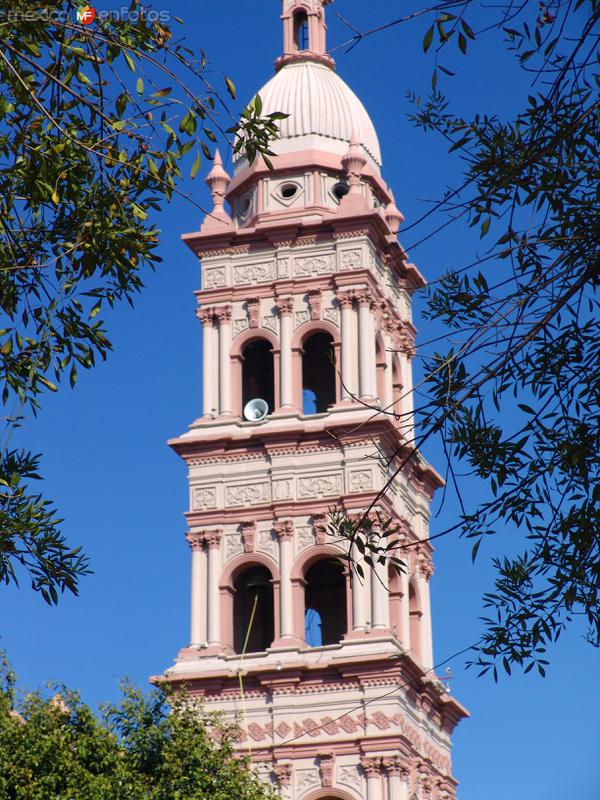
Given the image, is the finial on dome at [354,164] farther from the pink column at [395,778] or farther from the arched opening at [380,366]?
the pink column at [395,778]

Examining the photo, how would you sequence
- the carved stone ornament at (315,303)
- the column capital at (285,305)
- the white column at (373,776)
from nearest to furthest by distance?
the white column at (373,776)
the carved stone ornament at (315,303)
the column capital at (285,305)

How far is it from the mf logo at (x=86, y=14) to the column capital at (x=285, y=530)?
102 feet

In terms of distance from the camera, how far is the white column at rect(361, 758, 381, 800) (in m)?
42.8

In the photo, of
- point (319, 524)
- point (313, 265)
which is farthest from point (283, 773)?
point (313, 265)

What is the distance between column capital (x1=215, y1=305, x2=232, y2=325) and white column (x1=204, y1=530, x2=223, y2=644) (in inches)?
240

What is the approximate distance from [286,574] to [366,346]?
644cm

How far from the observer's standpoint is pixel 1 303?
16.5 meters

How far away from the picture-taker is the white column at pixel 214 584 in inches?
1790

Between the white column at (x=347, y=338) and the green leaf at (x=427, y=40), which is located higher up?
the white column at (x=347, y=338)

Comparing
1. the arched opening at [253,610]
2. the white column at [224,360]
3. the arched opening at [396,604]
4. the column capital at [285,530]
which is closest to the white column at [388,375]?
the white column at [224,360]

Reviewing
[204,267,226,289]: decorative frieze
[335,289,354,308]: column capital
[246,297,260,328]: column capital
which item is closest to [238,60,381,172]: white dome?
[204,267,226,289]: decorative frieze

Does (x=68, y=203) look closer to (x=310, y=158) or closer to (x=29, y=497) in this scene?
(x=29, y=497)

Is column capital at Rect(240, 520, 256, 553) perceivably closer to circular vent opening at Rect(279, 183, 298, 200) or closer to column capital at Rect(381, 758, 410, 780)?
column capital at Rect(381, 758, 410, 780)

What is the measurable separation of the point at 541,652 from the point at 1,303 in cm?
573
